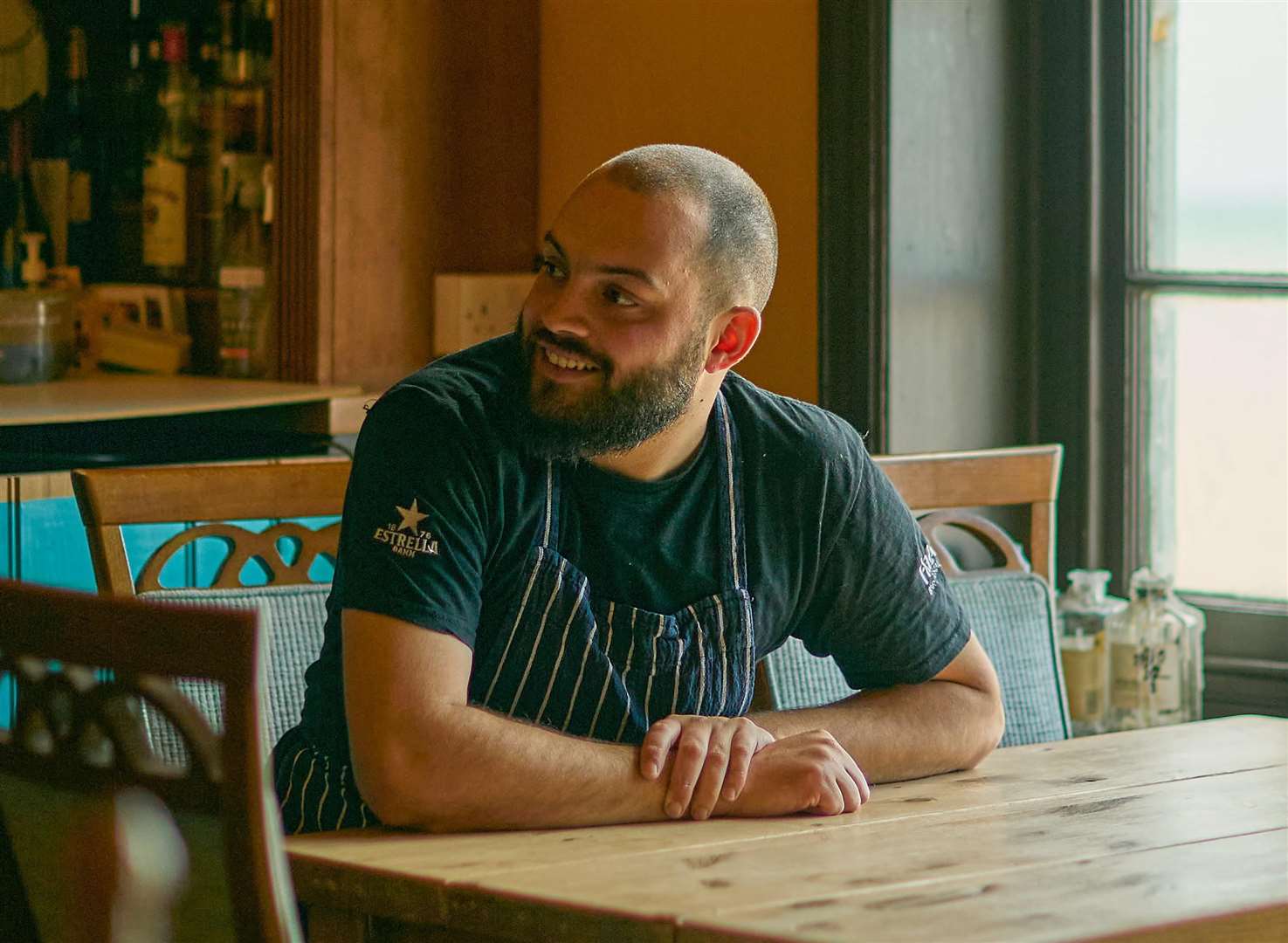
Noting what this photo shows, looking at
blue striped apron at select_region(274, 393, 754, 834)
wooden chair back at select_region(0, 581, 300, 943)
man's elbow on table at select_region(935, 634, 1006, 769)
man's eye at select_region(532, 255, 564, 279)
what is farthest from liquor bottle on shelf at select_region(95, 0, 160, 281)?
wooden chair back at select_region(0, 581, 300, 943)

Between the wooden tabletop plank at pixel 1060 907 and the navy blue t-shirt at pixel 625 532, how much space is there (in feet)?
1.46

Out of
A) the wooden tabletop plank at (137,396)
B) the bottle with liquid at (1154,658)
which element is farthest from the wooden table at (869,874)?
the wooden tabletop plank at (137,396)

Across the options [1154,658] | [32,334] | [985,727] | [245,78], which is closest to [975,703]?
[985,727]

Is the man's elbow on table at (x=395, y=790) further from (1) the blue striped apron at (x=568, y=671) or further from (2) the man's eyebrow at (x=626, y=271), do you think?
(2) the man's eyebrow at (x=626, y=271)

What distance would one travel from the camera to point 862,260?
2.55 m

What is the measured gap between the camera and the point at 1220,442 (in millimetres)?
2598

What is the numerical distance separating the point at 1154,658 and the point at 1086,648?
0.10m

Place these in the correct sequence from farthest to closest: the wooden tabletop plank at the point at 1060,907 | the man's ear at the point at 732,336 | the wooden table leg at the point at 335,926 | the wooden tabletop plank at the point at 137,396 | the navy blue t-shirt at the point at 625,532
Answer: the wooden tabletop plank at the point at 137,396, the man's ear at the point at 732,336, the navy blue t-shirt at the point at 625,532, the wooden table leg at the point at 335,926, the wooden tabletop plank at the point at 1060,907

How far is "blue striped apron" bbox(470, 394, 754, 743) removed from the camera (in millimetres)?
1479

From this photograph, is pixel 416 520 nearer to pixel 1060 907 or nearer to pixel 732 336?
pixel 732 336

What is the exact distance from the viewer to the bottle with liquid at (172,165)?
3.36m

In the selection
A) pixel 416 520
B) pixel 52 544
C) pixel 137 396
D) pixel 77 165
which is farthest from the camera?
pixel 77 165

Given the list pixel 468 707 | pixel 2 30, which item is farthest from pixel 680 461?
Result: pixel 2 30

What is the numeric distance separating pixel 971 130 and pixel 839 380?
0.45m
